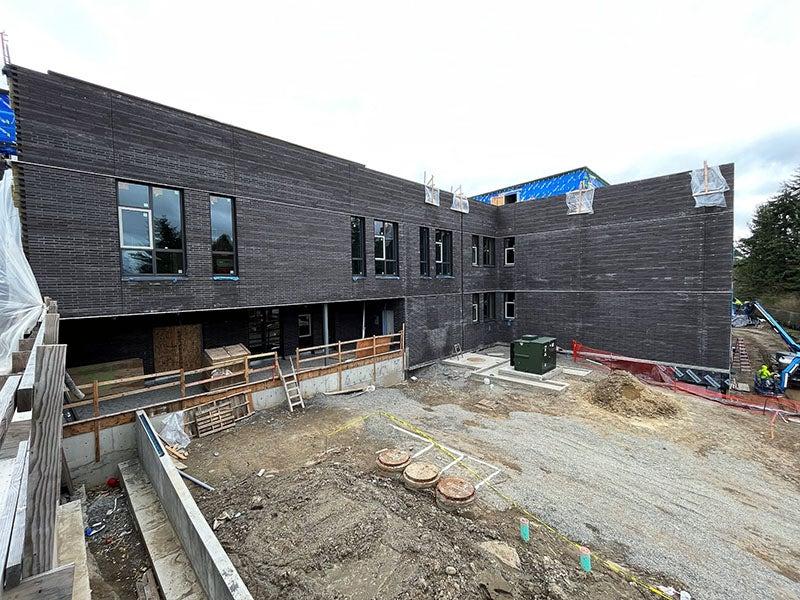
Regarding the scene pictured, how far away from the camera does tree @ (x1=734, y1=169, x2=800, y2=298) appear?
30375mm

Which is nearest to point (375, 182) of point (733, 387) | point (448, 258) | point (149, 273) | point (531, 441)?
point (448, 258)

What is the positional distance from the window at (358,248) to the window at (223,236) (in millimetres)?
4577

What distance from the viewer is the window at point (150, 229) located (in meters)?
8.76

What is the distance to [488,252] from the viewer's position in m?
20.8

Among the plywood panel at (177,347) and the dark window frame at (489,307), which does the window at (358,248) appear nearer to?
the plywood panel at (177,347)

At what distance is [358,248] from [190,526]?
10418 millimetres

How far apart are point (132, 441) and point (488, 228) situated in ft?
59.3

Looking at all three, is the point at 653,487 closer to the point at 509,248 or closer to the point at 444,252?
the point at 444,252

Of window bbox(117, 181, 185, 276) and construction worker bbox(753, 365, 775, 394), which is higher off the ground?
window bbox(117, 181, 185, 276)

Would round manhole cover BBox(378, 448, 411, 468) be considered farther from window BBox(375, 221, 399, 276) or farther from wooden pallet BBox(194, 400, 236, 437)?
window BBox(375, 221, 399, 276)

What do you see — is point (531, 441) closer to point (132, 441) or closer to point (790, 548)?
point (790, 548)

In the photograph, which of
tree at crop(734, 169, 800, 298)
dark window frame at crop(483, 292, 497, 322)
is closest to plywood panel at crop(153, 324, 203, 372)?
dark window frame at crop(483, 292, 497, 322)

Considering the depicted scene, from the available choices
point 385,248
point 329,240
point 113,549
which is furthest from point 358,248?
point 113,549

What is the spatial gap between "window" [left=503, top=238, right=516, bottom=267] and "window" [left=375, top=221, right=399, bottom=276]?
28.2 ft
